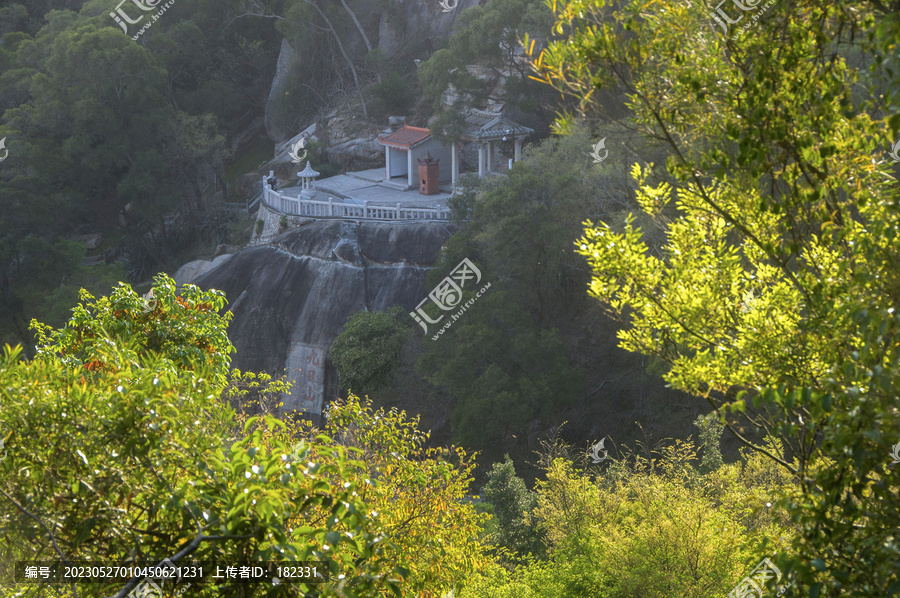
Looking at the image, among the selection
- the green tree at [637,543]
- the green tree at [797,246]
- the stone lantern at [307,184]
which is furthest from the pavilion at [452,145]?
the green tree at [797,246]

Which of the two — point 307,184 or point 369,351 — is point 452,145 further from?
A: point 369,351

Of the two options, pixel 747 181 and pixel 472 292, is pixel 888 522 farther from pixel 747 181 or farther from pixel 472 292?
pixel 472 292

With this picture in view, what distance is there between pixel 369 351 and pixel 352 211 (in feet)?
19.7

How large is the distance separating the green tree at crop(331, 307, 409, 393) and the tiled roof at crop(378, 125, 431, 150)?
9130 mm

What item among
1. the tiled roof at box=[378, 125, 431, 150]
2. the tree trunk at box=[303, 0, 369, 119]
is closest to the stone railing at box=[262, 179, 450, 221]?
the tiled roof at box=[378, 125, 431, 150]

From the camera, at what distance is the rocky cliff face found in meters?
18.9

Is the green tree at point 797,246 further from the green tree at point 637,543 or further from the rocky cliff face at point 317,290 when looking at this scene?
the rocky cliff face at point 317,290

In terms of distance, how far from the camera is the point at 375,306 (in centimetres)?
1894

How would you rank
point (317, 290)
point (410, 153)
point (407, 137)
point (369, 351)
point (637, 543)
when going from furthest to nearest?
point (407, 137) < point (410, 153) < point (317, 290) < point (369, 351) < point (637, 543)

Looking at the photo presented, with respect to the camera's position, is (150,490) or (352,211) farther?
(352,211)

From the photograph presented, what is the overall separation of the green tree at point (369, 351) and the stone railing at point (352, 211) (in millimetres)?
4381

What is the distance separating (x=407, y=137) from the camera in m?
24.9

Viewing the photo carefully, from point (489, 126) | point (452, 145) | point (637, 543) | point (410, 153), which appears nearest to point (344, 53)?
point (410, 153)

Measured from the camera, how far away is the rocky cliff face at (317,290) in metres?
18.9
